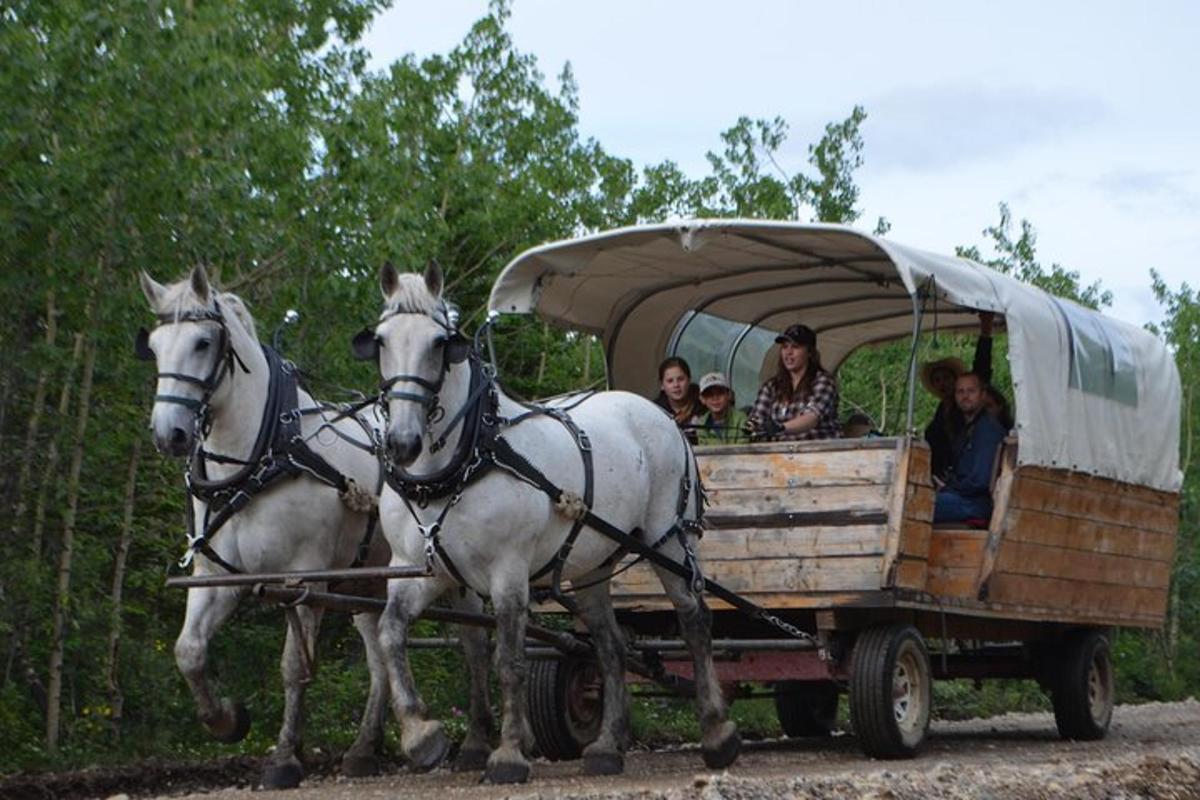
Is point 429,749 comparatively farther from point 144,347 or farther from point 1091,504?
point 1091,504

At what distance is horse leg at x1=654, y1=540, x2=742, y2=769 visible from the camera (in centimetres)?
1023

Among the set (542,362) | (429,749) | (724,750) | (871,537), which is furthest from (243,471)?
(542,362)

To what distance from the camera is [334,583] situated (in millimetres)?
9516

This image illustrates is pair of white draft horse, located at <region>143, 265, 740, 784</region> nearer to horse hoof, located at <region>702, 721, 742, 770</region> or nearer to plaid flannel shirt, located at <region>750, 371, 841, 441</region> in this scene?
horse hoof, located at <region>702, 721, 742, 770</region>

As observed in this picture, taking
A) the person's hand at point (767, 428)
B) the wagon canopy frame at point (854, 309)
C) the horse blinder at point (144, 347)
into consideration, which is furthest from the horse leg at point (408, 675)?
the person's hand at point (767, 428)

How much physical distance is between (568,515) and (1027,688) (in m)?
13.8

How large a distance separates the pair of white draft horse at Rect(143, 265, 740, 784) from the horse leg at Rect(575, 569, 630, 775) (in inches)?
0.4

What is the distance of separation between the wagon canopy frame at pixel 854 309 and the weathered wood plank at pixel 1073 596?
27.0 inches

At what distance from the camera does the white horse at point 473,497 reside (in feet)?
28.4

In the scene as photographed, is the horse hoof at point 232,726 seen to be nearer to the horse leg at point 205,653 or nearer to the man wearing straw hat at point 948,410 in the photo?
the horse leg at point 205,653

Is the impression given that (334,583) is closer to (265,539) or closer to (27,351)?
(265,539)

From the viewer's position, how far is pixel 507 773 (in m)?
8.84

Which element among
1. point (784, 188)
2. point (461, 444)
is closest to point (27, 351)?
point (461, 444)

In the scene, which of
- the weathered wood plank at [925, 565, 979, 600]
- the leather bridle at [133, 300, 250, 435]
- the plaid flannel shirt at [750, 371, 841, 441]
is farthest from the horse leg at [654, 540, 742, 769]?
the leather bridle at [133, 300, 250, 435]
